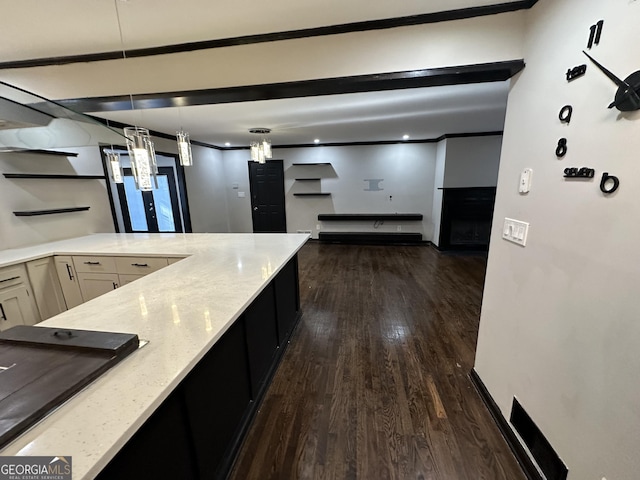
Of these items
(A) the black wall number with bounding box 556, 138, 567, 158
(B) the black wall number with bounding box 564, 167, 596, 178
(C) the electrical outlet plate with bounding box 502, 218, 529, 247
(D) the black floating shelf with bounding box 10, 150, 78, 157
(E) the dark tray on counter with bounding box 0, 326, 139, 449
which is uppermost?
(D) the black floating shelf with bounding box 10, 150, 78, 157

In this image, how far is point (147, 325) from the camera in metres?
1.08

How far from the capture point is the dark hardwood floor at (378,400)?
1368 millimetres

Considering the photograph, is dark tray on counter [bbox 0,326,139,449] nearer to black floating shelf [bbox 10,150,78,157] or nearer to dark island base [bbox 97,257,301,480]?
dark island base [bbox 97,257,301,480]

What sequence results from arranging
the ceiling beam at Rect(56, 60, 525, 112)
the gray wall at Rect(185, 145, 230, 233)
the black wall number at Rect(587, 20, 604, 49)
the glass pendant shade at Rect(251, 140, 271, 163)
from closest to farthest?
the black wall number at Rect(587, 20, 604, 49)
the ceiling beam at Rect(56, 60, 525, 112)
the glass pendant shade at Rect(251, 140, 271, 163)
the gray wall at Rect(185, 145, 230, 233)

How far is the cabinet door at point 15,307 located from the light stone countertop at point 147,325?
0.26 m

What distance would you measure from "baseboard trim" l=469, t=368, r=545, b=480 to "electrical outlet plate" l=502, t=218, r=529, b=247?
1040 millimetres

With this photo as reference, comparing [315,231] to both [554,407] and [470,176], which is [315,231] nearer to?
[470,176]

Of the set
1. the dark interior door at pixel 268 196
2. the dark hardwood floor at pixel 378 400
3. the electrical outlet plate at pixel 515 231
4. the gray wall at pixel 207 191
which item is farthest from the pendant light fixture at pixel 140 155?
the dark interior door at pixel 268 196

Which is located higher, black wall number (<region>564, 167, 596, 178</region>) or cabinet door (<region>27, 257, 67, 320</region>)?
black wall number (<region>564, 167, 596, 178</region>)

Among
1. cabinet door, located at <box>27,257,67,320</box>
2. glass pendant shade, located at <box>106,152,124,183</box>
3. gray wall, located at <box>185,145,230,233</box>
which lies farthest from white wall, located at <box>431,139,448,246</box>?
cabinet door, located at <box>27,257,67,320</box>

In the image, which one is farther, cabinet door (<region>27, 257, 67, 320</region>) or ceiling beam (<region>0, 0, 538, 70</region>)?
cabinet door (<region>27, 257, 67, 320</region>)

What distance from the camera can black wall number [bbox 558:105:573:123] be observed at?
1.09 meters

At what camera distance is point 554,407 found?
1.17 metres

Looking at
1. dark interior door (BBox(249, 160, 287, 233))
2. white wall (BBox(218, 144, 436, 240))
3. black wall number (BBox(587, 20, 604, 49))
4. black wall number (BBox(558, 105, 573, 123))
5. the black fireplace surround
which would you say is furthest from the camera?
dark interior door (BBox(249, 160, 287, 233))
